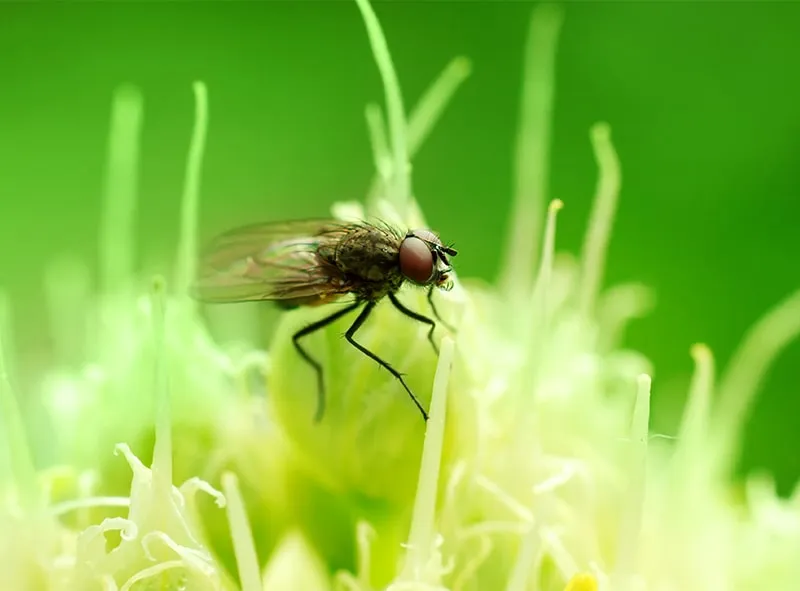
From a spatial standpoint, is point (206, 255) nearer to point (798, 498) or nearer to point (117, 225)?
point (117, 225)

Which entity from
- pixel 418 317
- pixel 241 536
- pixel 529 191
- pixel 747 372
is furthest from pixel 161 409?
pixel 747 372

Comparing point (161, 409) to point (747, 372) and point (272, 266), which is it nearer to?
point (272, 266)

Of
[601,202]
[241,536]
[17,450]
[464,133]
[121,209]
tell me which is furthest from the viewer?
[464,133]

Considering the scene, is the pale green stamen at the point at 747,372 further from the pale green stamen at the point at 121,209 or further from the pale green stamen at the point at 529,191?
the pale green stamen at the point at 121,209

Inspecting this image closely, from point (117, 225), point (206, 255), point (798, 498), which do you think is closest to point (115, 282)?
point (117, 225)

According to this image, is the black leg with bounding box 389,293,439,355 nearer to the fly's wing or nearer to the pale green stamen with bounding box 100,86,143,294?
the fly's wing

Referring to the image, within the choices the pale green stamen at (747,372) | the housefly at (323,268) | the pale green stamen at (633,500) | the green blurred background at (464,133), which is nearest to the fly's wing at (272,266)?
the housefly at (323,268)
